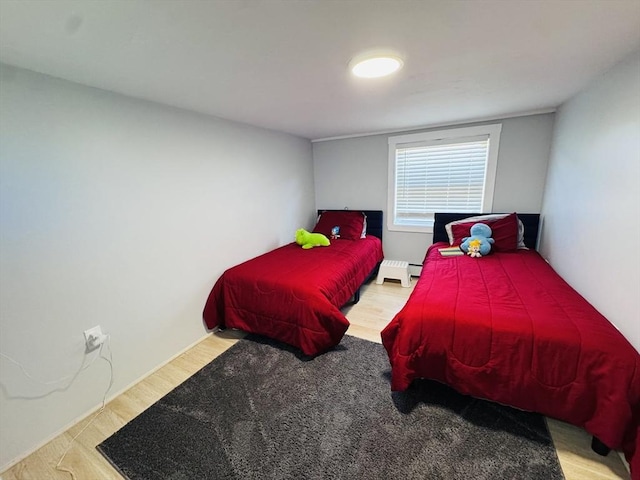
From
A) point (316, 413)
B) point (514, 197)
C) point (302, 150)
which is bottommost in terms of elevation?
point (316, 413)

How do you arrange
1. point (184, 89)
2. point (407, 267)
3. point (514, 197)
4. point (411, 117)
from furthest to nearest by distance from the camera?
1. point (407, 267)
2. point (514, 197)
3. point (411, 117)
4. point (184, 89)

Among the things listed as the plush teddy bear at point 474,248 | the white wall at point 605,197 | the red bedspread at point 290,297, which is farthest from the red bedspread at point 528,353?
the plush teddy bear at point 474,248

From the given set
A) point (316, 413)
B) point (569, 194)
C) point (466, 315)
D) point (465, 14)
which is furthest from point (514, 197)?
point (316, 413)

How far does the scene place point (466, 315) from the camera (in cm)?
149

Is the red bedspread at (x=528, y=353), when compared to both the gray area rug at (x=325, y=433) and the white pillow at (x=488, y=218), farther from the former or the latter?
the white pillow at (x=488, y=218)

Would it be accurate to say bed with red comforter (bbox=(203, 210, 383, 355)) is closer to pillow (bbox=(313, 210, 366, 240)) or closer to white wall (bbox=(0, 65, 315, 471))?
white wall (bbox=(0, 65, 315, 471))

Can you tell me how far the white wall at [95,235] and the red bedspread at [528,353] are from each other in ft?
5.65

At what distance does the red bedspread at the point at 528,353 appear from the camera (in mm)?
1177

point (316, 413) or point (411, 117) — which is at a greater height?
point (411, 117)

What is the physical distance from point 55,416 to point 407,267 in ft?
10.9

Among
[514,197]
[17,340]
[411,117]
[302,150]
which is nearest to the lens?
[17,340]

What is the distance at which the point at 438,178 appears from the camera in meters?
3.30

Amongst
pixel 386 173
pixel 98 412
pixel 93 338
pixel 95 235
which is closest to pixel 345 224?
pixel 386 173

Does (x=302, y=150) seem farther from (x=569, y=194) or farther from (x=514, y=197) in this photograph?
(x=569, y=194)
